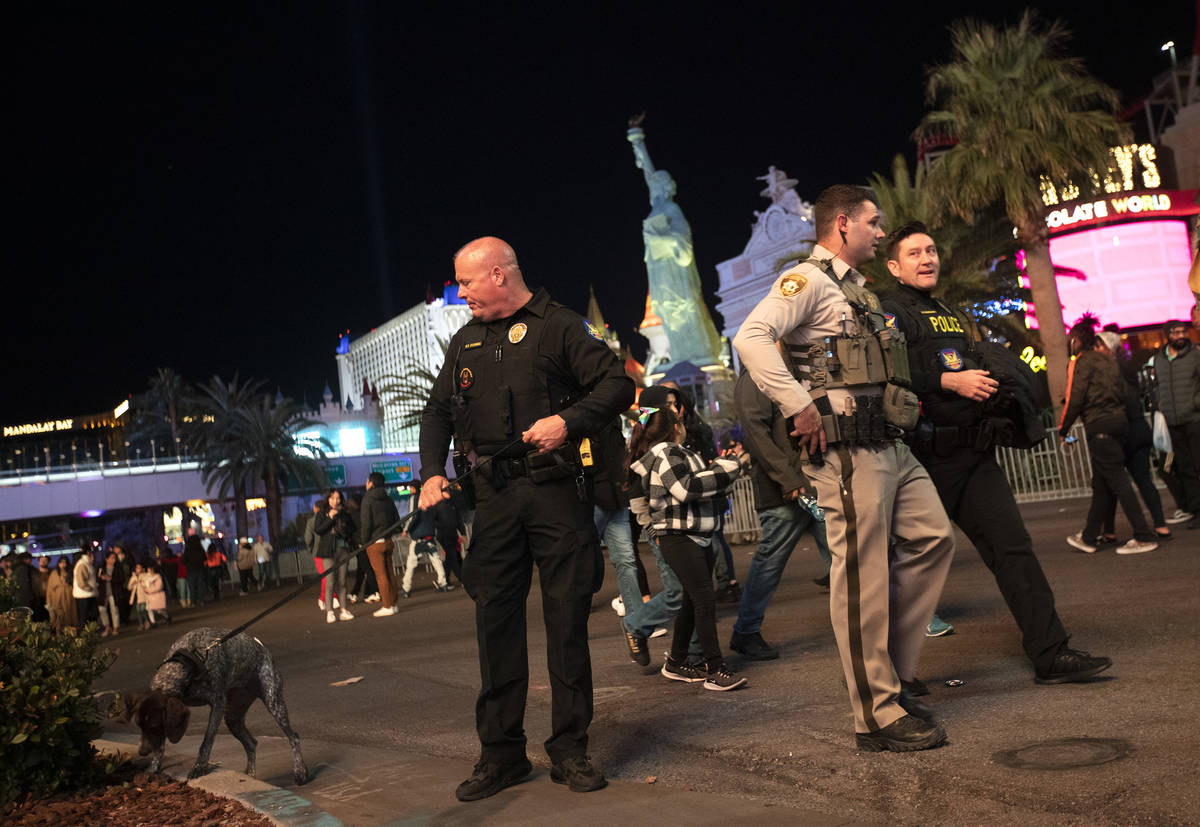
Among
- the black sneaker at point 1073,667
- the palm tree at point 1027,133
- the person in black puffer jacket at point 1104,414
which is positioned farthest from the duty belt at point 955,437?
the palm tree at point 1027,133

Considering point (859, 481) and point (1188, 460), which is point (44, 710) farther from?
point (1188, 460)

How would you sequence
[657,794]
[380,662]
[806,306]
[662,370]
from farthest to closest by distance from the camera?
[662,370] < [380,662] < [806,306] < [657,794]

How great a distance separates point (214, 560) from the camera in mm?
29781

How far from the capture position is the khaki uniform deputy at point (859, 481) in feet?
13.3

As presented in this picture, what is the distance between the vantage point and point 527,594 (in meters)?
4.25

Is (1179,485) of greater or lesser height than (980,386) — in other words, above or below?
below

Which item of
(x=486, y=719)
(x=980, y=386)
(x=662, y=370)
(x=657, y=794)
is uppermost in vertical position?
(x=662, y=370)

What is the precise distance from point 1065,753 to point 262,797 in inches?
113

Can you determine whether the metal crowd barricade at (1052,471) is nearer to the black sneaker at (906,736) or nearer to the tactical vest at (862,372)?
the tactical vest at (862,372)

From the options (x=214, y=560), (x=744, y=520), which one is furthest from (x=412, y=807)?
(x=214, y=560)

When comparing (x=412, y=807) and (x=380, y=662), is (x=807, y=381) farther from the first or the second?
(x=380, y=662)

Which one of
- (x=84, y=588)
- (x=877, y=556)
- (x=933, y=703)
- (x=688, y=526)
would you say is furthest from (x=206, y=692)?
(x=84, y=588)

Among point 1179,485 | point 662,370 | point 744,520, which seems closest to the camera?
point 1179,485

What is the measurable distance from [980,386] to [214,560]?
2820 centimetres
